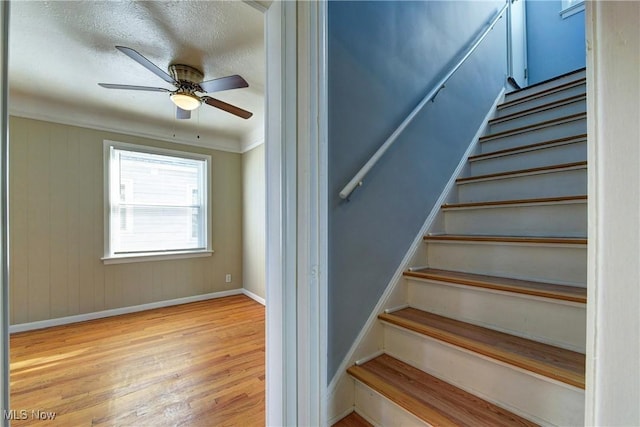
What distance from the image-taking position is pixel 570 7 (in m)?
3.25

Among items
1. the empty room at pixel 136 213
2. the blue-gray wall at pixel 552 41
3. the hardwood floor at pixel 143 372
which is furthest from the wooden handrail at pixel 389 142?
the blue-gray wall at pixel 552 41

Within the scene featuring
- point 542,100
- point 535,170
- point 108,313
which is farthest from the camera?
point 108,313

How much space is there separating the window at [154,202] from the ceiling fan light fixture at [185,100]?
1.49m

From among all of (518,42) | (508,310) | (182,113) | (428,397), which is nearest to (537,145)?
(508,310)

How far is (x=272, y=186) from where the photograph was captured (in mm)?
1146

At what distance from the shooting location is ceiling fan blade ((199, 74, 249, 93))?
6.36 feet

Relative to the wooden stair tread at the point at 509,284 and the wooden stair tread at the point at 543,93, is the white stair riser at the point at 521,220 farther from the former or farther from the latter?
the wooden stair tread at the point at 543,93

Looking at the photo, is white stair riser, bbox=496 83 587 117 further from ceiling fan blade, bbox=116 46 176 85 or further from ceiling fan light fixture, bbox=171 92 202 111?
ceiling fan blade, bbox=116 46 176 85

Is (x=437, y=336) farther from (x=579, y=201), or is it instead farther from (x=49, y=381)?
(x=49, y=381)

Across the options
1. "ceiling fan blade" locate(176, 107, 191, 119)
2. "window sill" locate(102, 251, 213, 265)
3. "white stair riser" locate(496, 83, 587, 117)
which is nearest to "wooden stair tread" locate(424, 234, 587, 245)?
"white stair riser" locate(496, 83, 587, 117)

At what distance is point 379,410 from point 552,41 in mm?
4684

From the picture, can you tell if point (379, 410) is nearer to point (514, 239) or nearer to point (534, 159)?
point (514, 239)

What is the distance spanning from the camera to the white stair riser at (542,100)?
229 centimetres

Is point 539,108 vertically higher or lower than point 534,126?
higher
